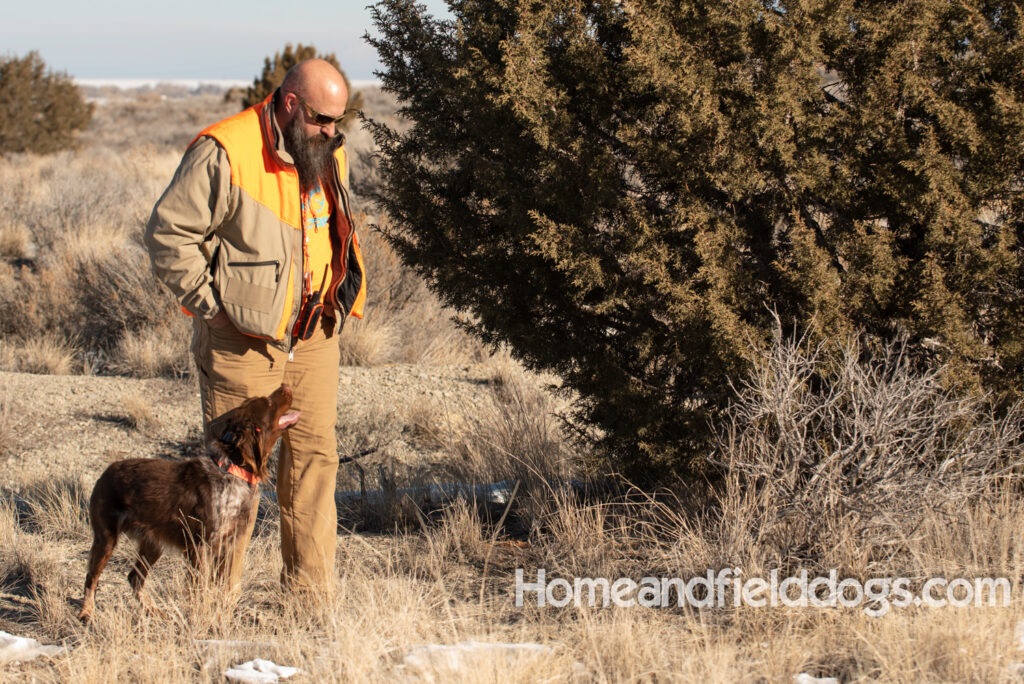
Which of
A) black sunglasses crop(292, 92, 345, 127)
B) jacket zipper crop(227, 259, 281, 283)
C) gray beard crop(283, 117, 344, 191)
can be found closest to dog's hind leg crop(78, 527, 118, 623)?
jacket zipper crop(227, 259, 281, 283)

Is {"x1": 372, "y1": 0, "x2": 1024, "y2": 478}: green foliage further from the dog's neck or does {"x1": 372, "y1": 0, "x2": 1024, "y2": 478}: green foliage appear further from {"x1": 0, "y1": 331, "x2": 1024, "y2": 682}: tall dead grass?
the dog's neck

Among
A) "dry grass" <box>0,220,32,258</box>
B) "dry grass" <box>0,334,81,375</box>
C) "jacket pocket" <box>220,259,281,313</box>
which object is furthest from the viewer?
"dry grass" <box>0,220,32,258</box>

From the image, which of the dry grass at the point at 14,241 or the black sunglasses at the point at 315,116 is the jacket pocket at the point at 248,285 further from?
the dry grass at the point at 14,241

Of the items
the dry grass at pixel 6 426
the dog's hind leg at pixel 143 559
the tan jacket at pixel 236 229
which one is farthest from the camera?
the dry grass at pixel 6 426

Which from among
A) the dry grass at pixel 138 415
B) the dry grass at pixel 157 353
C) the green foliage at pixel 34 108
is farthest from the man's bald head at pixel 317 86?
the green foliage at pixel 34 108

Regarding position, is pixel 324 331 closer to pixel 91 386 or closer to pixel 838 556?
pixel 838 556

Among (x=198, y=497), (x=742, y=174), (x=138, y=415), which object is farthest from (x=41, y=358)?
(x=742, y=174)

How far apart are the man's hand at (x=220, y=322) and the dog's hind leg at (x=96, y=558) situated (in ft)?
3.21

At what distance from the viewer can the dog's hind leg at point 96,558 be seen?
13.0 feet

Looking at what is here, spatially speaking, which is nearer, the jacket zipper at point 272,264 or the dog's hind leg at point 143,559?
the jacket zipper at point 272,264

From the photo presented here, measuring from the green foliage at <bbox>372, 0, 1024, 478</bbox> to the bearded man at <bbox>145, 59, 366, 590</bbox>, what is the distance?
0.90 metres

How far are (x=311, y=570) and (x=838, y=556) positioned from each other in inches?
90.8

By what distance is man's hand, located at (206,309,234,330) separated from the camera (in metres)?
3.81

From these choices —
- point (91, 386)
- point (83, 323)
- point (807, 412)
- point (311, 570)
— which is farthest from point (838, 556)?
point (83, 323)
